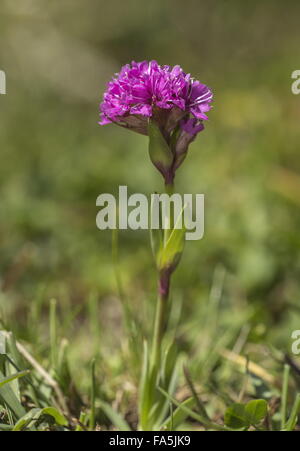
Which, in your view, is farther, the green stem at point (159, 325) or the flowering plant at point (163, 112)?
the green stem at point (159, 325)

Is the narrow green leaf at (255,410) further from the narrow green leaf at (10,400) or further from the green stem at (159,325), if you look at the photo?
the narrow green leaf at (10,400)

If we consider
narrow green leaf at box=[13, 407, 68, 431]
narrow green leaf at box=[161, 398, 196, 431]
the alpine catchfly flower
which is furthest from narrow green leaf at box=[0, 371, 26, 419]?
the alpine catchfly flower

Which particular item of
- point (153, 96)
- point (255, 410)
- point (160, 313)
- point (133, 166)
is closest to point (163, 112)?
point (153, 96)

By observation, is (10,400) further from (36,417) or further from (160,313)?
(160,313)

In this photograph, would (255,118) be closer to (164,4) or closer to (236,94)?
(236,94)

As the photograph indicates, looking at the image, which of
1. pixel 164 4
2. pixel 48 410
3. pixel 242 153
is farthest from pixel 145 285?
pixel 164 4

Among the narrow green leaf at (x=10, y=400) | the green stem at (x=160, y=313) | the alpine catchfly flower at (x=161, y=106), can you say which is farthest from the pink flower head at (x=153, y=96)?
the narrow green leaf at (x=10, y=400)

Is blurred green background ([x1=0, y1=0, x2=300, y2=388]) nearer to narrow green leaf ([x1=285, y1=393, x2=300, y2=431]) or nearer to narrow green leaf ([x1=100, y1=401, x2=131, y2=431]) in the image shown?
narrow green leaf ([x1=100, y1=401, x2=131, y2=431])
